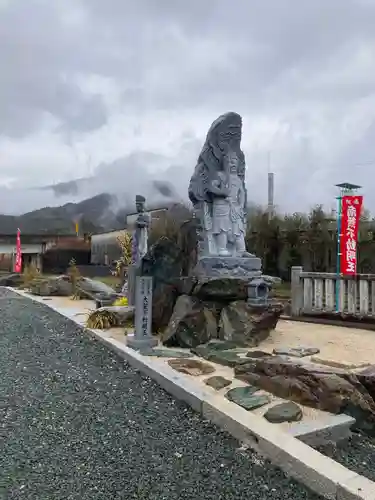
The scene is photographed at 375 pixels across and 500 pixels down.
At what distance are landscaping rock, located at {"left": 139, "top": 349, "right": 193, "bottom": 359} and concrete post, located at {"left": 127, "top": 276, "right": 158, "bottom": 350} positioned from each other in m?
0.18

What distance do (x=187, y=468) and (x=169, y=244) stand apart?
463cm

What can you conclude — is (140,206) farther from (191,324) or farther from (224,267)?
(191,324)

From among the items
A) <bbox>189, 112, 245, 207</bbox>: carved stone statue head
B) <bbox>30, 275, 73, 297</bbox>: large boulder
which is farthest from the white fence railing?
<bbox>30, 275, 73, 297</bbox>: large boulder

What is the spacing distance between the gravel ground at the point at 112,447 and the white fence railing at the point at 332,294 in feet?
15.6

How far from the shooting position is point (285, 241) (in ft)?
59.3

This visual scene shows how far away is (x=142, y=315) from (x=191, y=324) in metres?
0.69

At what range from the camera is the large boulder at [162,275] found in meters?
6.75

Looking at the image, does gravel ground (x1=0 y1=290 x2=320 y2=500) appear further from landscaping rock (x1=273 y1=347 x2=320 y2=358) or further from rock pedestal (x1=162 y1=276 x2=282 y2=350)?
landscaping rock (x1=273 y1=347 x2=320 y2=358)

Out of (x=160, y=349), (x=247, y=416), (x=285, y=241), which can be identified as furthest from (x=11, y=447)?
(x=285, y=241)

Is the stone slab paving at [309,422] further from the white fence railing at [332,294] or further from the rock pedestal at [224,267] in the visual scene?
the white fence railing at [332,294]

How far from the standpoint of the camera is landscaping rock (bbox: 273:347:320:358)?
5222 millimetres

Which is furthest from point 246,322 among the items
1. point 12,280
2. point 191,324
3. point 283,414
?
point 12,280

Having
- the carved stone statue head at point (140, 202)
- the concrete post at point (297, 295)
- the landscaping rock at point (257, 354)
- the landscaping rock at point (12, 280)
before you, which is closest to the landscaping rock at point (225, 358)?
the landscaping rock at point (257, 354)

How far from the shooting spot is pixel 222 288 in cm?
628
